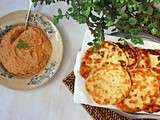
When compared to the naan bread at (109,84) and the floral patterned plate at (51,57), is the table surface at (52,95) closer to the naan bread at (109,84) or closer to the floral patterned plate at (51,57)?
the floral patterned plate at (51,57)

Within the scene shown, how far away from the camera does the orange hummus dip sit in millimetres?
1161

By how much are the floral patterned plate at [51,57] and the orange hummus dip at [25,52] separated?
15mm

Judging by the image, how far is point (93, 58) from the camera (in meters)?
1.07

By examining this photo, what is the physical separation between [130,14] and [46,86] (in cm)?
40

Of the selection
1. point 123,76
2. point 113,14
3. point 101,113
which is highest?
point 113,14

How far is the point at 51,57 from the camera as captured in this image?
1.17 metres

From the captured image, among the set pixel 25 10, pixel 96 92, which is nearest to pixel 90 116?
pixel 96 92

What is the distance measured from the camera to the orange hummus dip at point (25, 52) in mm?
1161

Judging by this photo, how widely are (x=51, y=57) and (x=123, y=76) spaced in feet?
0.81

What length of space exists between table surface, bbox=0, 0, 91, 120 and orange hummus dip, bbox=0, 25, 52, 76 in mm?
59

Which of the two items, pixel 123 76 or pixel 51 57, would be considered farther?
pixel 51 57

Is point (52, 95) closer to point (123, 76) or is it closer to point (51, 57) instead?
point (51, 57)

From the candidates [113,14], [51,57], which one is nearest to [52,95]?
[51,57]

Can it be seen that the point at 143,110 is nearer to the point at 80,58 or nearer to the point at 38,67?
the point at 80,58
